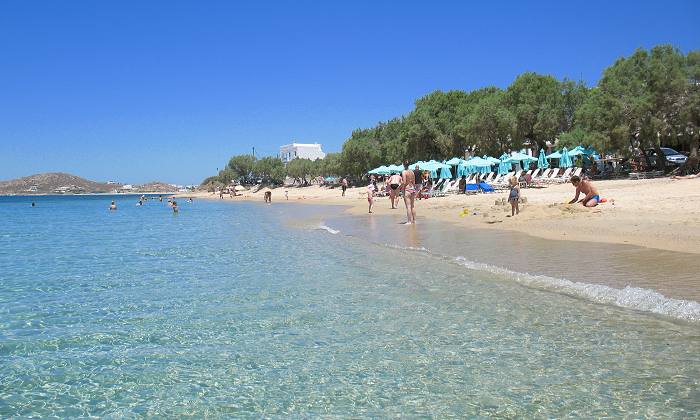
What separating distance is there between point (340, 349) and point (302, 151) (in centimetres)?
12693

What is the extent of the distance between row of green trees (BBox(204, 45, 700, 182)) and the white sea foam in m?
25.2

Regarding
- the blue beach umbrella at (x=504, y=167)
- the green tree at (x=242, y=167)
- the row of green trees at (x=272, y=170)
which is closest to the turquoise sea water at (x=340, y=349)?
the blue beach umbrella at (x=504, y=167)

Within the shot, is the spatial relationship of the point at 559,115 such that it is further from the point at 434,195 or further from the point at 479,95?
the point at 434,195

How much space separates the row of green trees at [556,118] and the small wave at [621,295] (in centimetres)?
2527

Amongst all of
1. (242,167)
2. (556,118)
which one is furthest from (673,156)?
(242,167)

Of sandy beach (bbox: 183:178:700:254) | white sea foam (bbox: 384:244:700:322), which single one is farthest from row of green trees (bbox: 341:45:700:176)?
white sea foam (bbox: 384:244:700:322)

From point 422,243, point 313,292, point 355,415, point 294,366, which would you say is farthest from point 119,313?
point 422,243

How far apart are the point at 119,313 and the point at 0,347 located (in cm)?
150

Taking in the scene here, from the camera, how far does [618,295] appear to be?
640cm

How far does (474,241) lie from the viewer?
12.8 m

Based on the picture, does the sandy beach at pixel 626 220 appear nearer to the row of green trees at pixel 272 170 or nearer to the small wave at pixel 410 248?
the small wave at pixel 410 248

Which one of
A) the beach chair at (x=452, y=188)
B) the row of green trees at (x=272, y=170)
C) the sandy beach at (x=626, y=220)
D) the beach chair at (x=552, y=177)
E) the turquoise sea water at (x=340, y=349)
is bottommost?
the turquoise sea water at (x=340, y=349)

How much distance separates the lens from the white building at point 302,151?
13012 centimetres

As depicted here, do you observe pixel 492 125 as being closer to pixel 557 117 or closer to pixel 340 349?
pixel 557 117
